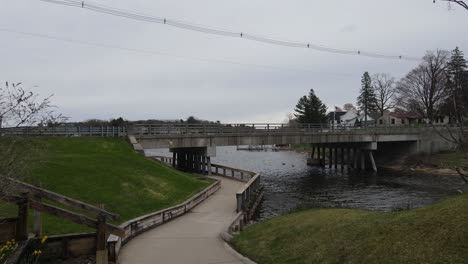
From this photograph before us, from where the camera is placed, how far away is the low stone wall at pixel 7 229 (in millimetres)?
10055

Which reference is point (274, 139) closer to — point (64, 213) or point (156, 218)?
point (156, 218)

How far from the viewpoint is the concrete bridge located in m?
38.5

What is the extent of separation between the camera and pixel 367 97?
370 ft

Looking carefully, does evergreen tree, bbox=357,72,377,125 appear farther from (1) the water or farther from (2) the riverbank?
(1) the water

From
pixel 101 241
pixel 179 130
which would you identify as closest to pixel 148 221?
pixel 101 241

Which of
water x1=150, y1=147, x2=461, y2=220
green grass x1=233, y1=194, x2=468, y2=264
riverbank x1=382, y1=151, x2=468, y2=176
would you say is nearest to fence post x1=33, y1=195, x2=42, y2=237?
green grass x1=233, y1=194, x2=468, y2=264

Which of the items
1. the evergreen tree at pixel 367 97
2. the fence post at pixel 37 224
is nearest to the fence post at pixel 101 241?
the fence post at pixel 37 224

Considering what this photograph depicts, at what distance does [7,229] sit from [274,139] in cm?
3832

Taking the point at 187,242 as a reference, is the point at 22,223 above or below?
above

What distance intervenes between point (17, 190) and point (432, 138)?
62349mm

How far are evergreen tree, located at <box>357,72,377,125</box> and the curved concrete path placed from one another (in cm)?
9993

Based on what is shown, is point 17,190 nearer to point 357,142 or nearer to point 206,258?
point 206,258

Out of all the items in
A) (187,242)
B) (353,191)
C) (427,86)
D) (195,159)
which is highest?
(427,86)

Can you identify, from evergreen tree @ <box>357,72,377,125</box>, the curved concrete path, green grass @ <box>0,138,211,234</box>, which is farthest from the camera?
evergreen tree @ <box>357,72,377,125</box>
